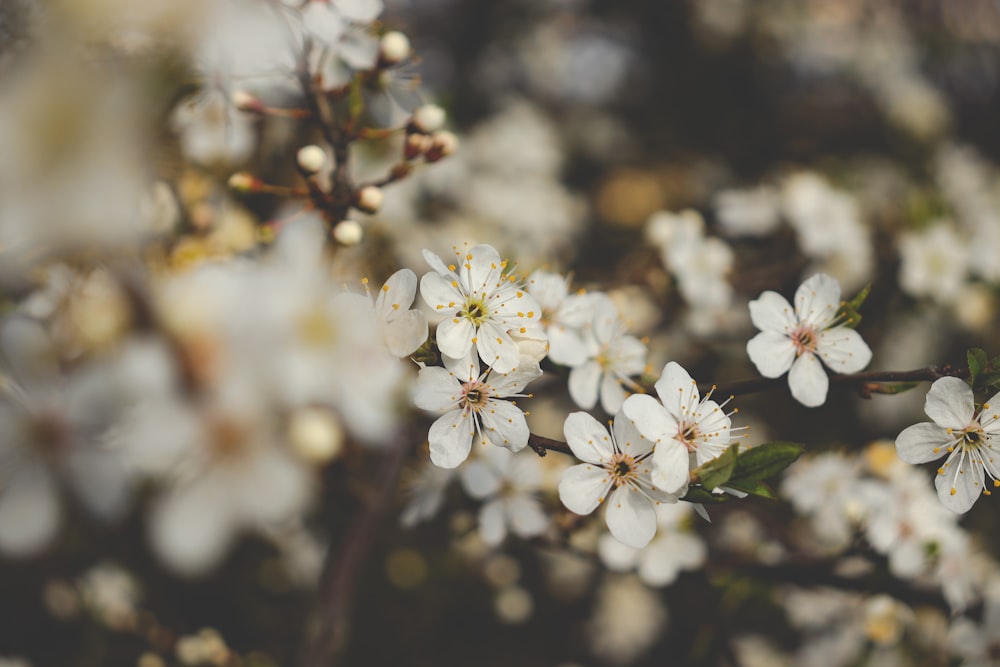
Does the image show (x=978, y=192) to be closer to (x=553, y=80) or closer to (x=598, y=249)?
(x=598, y=249)

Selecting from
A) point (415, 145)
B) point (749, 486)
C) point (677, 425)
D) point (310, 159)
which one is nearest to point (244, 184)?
point (310, 159)

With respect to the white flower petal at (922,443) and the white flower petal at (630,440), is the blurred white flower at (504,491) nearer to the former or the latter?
the white flower petal at (630,440)

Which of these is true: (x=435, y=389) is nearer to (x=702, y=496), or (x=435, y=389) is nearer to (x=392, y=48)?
(x=702, y=496)

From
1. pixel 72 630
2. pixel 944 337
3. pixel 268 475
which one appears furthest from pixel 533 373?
pixel 944 337

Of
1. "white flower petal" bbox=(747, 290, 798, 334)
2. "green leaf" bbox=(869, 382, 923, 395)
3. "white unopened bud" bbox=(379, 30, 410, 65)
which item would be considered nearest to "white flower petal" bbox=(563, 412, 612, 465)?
"white flower petal" bbox=(747, 290, 798, 334)

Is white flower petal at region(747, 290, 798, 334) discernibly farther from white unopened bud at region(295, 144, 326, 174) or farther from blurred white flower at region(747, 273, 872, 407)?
white unopened bud at region(295, 144, 326, 174)

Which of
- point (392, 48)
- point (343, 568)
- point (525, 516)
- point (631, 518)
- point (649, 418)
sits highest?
point (392, 48)
